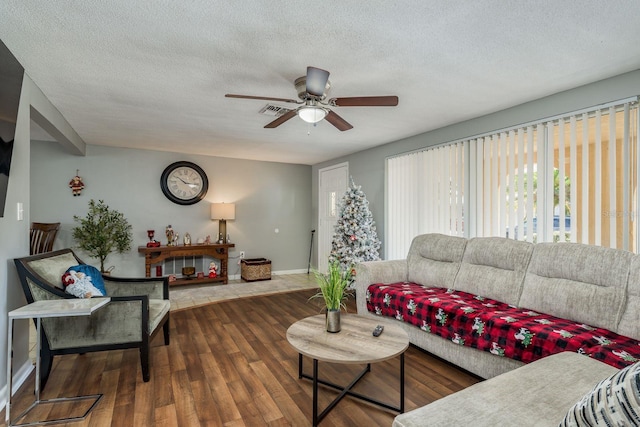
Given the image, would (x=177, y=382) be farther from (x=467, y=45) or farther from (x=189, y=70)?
(x=467, y=45)

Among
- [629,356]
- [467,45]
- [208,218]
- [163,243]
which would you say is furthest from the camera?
[208,218]

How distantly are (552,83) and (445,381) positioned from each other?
8.77 feet

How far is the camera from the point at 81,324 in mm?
2332

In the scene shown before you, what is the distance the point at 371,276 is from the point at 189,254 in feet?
12.0

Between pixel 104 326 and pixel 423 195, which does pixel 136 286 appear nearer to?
pixel 104 326

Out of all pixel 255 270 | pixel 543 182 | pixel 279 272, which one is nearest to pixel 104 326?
pixel 255 270

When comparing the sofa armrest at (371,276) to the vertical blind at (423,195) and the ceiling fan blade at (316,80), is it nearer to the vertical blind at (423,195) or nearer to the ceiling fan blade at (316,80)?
the vertical blind at (423,195)

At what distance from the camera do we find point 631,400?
26.5 inches

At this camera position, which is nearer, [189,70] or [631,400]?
[631,400]

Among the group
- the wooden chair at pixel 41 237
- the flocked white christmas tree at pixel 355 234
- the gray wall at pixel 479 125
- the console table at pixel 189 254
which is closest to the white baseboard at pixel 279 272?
the console table at pixel 189 254

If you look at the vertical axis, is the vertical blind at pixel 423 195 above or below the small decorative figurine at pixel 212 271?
above

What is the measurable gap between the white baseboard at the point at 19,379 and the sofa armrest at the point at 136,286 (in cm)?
73

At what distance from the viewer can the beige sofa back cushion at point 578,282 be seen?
2162 mm

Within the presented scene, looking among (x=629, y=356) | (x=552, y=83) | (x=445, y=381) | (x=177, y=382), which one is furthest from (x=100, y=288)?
(x=552, y=83)
